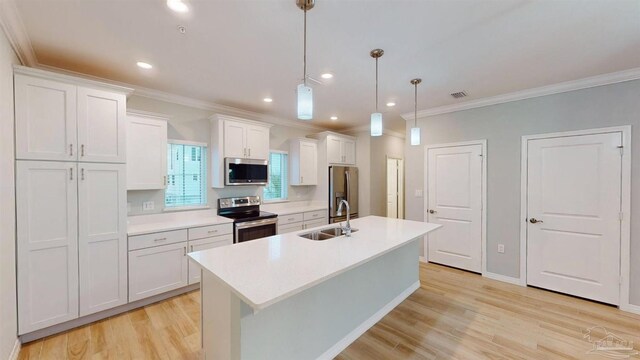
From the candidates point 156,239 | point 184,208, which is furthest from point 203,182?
point 156,239

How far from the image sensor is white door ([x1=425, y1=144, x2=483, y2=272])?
379cm

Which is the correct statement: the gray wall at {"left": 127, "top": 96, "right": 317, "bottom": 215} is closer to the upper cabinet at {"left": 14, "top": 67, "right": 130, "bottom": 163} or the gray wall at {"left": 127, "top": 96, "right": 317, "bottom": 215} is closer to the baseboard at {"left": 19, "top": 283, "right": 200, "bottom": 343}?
the upper cabinet at {"left": 14, "top": 67, "right": 130, "bottom": 163}

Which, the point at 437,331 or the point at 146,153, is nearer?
the point at 437,331

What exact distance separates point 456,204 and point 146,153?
4366 mm

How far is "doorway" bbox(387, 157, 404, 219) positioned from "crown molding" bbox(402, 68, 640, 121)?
6.94 feet

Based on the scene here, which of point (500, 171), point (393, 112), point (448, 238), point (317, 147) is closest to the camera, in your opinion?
point (500, 171)

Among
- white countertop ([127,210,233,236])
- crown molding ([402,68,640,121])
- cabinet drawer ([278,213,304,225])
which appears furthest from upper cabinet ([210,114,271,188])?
crown molding ([402,68,640,121])

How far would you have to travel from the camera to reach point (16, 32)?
76.3 inches

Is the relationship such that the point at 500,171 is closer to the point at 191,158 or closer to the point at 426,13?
the point at 426,13

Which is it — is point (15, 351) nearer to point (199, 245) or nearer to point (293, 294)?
point (199, 245)

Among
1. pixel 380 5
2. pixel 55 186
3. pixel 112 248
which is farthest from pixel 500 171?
pixel 55 186

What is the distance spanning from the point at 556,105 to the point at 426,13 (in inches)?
104

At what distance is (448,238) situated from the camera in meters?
4.05

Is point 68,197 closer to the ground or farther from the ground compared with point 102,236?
farther from the ground
